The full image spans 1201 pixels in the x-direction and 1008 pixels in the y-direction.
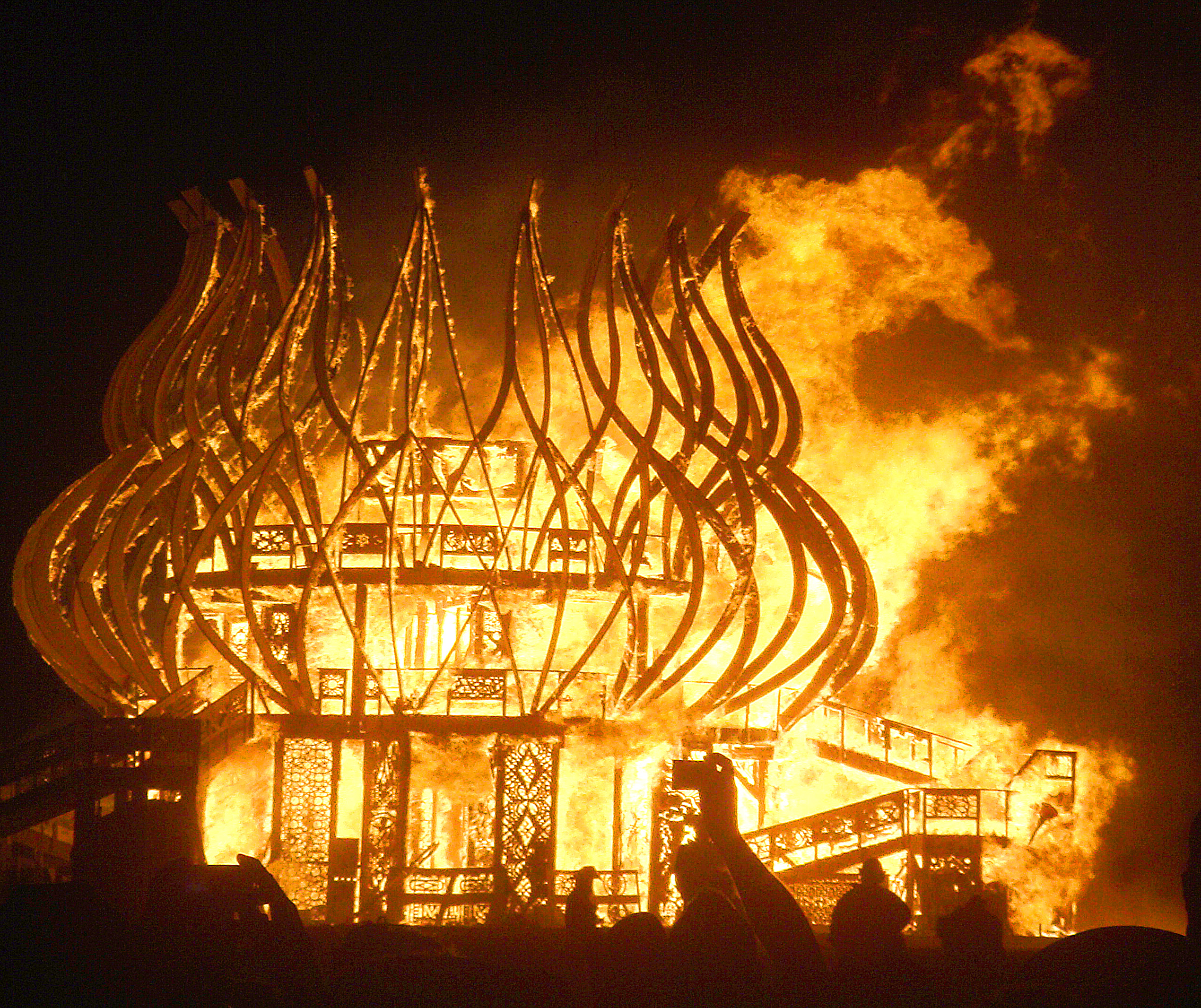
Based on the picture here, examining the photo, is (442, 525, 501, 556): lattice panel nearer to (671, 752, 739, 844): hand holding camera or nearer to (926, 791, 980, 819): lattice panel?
(926, 791, 980, 819): lattice panel

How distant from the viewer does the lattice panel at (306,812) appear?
15953 mm

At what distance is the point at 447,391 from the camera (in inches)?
1045

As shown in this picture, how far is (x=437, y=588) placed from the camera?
16438 mm

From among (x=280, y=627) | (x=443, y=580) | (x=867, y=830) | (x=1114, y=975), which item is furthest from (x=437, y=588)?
(x=1114, y=975)

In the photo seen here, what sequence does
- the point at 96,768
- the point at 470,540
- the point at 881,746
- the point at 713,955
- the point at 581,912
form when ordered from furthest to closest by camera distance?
the point at 881,746 < the point at 470,540 < the point at 96,768 < the point at 581,912 < the point at 713,955

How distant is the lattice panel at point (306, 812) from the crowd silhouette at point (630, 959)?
39.9ft

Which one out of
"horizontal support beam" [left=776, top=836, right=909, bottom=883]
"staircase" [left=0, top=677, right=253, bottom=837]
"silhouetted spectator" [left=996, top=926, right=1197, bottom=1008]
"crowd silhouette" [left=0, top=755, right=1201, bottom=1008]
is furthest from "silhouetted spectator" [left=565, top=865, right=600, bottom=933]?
"horizontal support beam" [left=776, top=836, right=909, bottom=883]

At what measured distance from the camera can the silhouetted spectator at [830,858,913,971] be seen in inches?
148

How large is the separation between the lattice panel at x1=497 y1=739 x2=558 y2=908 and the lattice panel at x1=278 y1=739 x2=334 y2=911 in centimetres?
223

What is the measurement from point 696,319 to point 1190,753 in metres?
12.6

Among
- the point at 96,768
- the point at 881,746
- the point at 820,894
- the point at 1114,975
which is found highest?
the point at 881,746

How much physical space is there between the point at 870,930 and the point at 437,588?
1290 centimetres

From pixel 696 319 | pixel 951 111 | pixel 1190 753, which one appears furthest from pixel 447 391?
pixel 1190 753

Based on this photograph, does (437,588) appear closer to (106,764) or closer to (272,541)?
(272,541)
